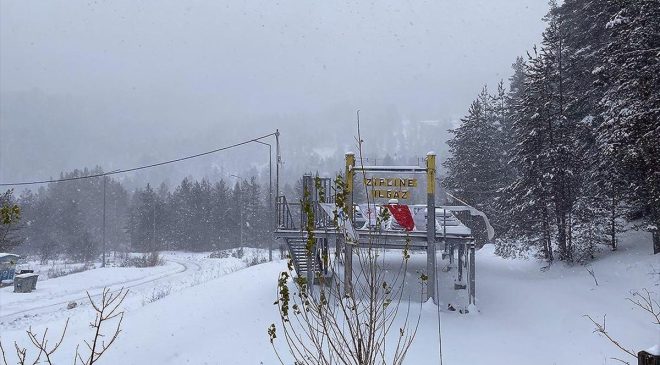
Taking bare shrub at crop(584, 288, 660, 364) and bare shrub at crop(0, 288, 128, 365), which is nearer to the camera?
bare shrub at crop(0, 288, 128, 365)

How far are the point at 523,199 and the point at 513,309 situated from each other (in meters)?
9.27

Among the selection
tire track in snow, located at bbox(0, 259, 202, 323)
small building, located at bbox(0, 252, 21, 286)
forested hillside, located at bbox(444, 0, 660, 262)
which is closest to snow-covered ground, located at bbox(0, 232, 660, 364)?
tire track in snow, located at bbox(0, 259, 202, 323)

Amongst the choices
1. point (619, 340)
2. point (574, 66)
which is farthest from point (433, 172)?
point (574, 66)

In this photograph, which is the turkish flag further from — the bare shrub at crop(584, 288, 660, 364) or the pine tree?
the pine tree

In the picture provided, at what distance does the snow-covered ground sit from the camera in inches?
432

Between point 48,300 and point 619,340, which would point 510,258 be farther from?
point 48,300

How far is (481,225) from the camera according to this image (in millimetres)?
33312

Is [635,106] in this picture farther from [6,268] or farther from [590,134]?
[6,268]

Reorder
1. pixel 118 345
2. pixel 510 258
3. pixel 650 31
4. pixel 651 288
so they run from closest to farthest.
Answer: pixel 118 345, pixel 651 288, pixel 650 31, pixel 510 258

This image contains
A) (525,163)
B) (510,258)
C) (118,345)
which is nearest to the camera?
(118,345)

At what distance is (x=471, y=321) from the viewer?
43.0ft

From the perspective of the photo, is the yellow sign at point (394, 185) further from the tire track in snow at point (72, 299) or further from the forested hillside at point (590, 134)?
the tire track in snow at point (72, 299)

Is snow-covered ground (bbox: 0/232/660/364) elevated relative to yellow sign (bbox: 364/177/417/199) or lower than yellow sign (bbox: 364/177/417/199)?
lower

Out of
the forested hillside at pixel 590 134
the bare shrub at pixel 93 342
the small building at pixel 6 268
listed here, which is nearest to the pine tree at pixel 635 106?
the forested hillside at pixel 590 134
